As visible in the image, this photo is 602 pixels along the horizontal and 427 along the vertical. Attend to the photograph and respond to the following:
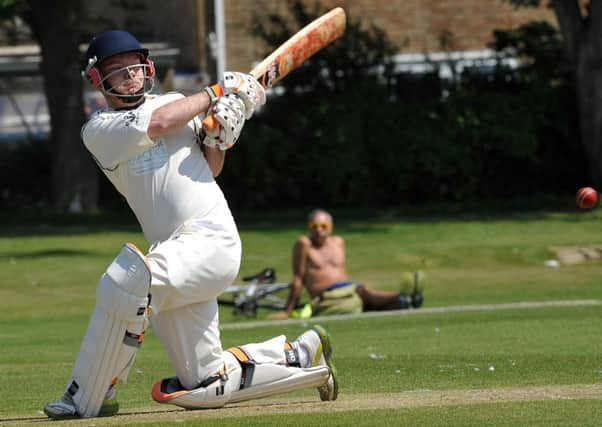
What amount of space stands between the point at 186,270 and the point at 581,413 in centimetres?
195

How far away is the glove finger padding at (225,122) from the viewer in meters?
6.83

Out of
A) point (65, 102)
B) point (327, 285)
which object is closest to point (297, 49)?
point (327, 285)

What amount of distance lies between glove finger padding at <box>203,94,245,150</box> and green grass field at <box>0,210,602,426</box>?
133 cm

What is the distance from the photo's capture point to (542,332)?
1140 cm

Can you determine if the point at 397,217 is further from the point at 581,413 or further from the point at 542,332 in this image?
the point at 581,413

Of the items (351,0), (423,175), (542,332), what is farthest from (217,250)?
(351,0)

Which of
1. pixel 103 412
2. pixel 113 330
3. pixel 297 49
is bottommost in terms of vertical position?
pixel 103 412

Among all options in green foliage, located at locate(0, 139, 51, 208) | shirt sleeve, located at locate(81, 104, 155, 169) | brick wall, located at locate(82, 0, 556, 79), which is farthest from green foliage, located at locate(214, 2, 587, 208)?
shirt sleeve, located at locate(81, 104, 155, 169)

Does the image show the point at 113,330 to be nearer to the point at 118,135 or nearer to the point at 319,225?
the point at 118,135

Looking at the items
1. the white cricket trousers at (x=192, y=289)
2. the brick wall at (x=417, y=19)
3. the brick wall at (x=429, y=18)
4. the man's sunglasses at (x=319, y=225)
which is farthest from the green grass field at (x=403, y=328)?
the brick wall at (x=429, y=18)

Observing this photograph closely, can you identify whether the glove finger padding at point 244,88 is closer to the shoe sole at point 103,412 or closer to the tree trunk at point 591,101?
the shoe sole at point 103,412

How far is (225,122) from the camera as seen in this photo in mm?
6828

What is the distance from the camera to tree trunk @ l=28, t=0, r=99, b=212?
26516mm

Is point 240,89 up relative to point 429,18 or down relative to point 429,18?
down
